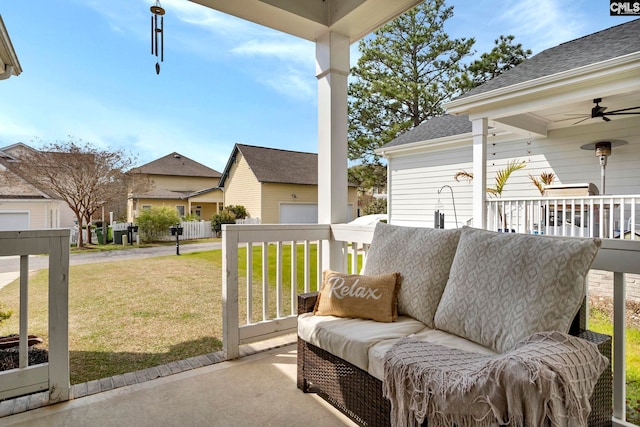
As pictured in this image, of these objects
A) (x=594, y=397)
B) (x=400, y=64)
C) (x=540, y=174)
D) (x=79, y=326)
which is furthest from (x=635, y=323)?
(x=400, y=64)

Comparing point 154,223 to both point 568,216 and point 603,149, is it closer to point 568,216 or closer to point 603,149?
point 568,216

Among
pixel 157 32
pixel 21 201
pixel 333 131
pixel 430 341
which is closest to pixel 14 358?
pixel 157 32

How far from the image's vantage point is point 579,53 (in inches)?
171

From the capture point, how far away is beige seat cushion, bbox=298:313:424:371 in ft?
4.85

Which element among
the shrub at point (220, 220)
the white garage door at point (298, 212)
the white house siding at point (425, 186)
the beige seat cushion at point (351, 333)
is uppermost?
the white house siding at point (425, 186)

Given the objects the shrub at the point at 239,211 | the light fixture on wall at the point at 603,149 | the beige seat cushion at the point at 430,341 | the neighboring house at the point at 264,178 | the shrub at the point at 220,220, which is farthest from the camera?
the shrub at the point at 239,211

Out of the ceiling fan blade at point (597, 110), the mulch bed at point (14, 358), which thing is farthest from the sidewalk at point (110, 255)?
the ceiling fan blade at point (597, 110)

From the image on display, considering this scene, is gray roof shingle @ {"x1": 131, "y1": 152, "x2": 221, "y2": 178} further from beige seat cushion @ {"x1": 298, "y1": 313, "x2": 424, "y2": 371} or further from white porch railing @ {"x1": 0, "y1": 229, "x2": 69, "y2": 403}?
beige seat cushion @ {"x1": 298, "y1": 313, "x2": 424, "y2": 371}

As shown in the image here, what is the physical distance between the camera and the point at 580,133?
214 inches

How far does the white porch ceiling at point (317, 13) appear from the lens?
2.38 m

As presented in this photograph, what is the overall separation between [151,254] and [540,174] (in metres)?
7.77

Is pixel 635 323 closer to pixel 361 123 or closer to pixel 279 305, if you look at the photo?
pixel 279 305

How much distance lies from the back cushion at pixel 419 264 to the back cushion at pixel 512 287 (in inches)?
3.9

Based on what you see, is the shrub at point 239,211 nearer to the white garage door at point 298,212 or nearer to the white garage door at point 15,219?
the white garage door at point 298,212
